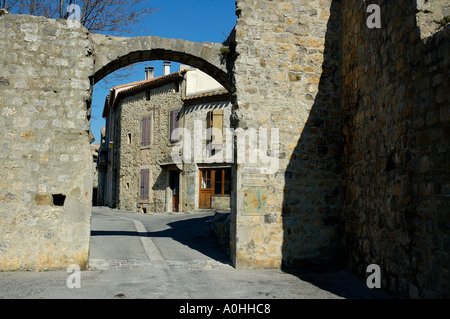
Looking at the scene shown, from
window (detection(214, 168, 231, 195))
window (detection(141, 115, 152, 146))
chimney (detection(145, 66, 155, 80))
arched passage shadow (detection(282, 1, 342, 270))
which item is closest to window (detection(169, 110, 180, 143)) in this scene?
window (detection(141, 115, 152, 146))

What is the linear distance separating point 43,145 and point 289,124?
146 inches

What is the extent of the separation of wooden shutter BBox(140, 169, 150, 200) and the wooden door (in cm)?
339

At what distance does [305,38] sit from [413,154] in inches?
126

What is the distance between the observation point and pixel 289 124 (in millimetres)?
6500

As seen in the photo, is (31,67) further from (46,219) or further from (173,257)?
(173,257)

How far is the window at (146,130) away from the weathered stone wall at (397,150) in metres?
15.2

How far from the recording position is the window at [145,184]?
796 inches

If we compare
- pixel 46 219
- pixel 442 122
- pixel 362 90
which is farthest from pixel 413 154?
pixel 46 219

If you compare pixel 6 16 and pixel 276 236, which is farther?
pixel 276 236

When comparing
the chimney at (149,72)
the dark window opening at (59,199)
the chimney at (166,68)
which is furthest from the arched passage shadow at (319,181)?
the chimney at (149,72)

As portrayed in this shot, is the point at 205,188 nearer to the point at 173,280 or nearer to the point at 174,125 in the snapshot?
the point at 174,125

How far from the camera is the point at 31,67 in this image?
5895mm

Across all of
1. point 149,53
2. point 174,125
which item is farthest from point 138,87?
point 149,53

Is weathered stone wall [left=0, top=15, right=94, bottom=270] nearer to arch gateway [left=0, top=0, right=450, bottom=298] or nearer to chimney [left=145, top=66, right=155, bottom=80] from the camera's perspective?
arch gateway [left=0, top=0, right=450, bottom=298]
